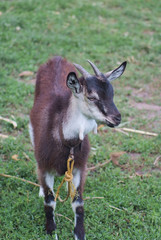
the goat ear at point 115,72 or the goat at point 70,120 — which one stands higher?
the goat ear at point 115,72

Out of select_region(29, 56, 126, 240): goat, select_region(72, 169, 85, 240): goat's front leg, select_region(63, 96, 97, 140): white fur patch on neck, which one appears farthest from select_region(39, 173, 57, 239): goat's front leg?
select_region(63, 96, 97, 140): white fur patch on neck

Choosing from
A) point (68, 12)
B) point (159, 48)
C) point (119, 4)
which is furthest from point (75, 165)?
point (119, 4)

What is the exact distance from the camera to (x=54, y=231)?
4.24 m

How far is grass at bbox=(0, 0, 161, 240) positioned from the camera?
14.7 feet

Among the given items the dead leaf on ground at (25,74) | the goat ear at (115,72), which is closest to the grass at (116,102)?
the dead leaf on ground at (25,74)

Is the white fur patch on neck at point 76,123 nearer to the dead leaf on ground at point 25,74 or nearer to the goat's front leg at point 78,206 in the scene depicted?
the goat's front leg at point 78,206

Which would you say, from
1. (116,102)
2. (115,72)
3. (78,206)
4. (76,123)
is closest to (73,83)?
(76,123)

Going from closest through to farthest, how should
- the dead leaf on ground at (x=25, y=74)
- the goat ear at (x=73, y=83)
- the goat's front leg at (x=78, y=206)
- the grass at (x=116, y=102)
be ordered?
the goat ear at (x=73, y=83) < the goat's front leg at (x=78, y=206) < the grass at (x=116, y=102) < the dead leaf on ground at (x=25, y=74)

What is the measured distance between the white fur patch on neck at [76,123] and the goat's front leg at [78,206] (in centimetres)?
58

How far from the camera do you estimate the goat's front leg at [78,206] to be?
4176mm

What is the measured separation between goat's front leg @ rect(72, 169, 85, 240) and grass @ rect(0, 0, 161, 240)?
6.1 inches

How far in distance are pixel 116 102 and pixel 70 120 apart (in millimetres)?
3229

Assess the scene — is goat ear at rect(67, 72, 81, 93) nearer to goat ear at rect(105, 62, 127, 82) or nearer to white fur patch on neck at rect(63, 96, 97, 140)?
white fur patch on neck at rect(63, 96, 97, 140)

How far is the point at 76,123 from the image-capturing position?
372cm
